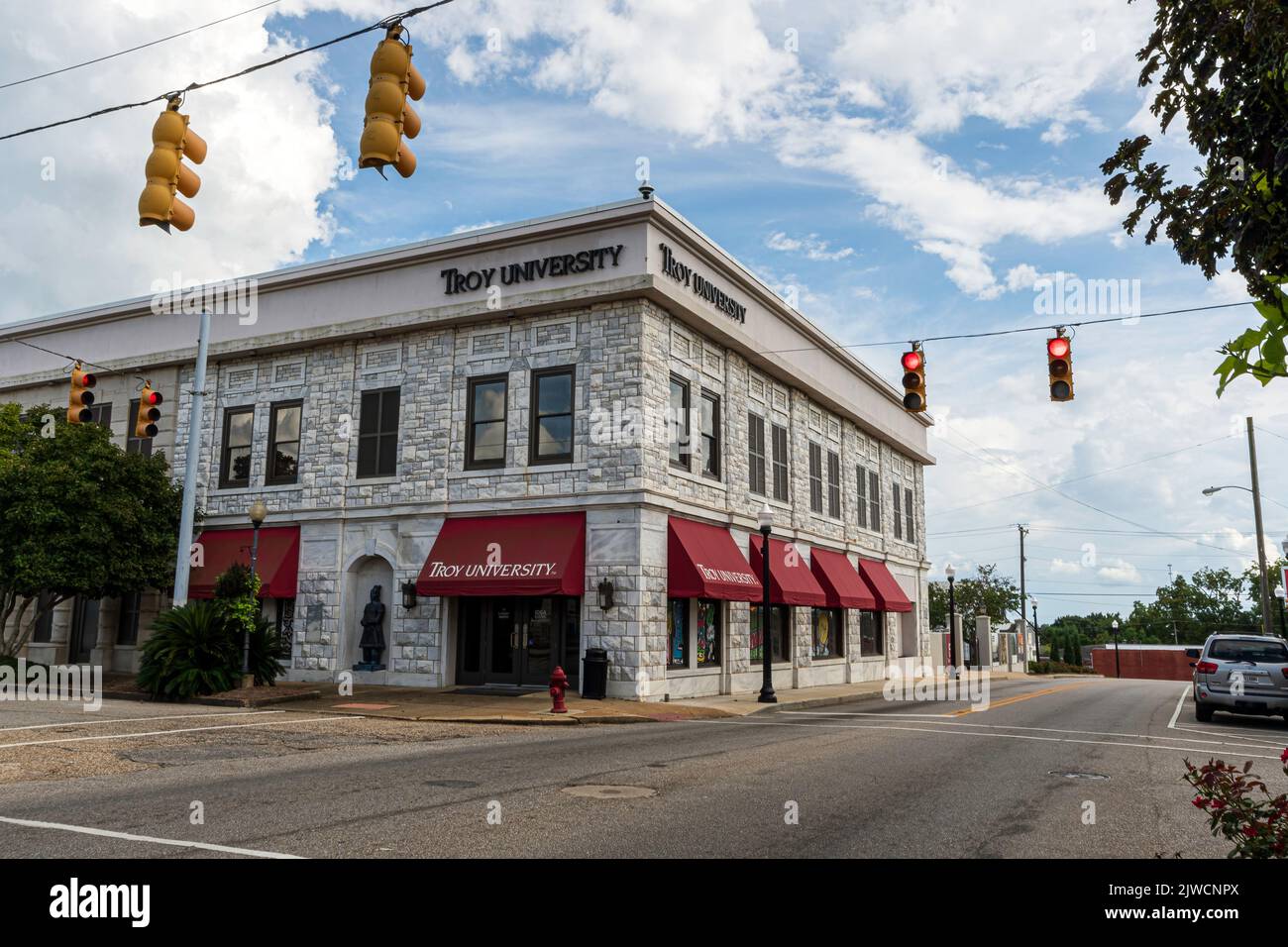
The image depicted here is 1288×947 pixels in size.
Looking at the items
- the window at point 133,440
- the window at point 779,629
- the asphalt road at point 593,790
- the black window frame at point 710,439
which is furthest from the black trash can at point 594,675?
the window at point 133,440

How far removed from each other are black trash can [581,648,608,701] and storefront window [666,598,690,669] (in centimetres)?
193

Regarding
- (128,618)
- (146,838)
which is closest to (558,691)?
(146,838)

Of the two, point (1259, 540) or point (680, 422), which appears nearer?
point (680, 422)

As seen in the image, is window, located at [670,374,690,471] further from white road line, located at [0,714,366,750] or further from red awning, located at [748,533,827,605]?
white road line, located at [0,714,366,750]

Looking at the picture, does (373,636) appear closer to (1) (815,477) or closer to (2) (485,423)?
(2) (485,423)

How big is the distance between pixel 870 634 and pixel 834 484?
636 cm

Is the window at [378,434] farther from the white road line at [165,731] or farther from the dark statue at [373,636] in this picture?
the white road line at [165,731]

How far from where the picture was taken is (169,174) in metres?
9.16

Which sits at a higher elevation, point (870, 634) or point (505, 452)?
point (505, 452)

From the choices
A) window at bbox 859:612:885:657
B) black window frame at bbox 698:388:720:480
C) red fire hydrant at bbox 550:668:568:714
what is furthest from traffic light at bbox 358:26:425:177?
window at bbox 859:612:885:657

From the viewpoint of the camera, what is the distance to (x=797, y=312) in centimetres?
Result: 2867
